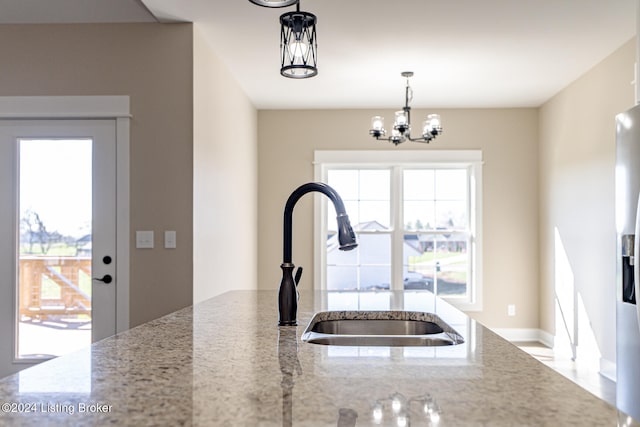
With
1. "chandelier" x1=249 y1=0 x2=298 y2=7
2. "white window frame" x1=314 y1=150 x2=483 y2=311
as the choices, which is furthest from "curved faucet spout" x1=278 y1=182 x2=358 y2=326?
"white window frame" x1=314 y1=150 x2=483 y2=311

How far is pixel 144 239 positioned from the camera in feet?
12.9

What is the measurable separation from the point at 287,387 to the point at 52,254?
3413mm

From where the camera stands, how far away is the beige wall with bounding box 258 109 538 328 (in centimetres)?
666

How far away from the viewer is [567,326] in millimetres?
5707

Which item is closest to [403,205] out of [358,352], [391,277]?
[391,277]

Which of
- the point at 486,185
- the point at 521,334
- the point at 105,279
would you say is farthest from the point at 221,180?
the point at 521,334

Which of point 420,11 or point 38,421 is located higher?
point 420,11

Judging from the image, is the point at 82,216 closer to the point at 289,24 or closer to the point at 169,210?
the point at 169,210

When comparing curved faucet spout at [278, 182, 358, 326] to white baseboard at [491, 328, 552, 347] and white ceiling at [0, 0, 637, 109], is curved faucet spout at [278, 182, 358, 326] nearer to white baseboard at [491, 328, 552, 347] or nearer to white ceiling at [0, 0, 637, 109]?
white ceiling at [0, 0, 637, 109]

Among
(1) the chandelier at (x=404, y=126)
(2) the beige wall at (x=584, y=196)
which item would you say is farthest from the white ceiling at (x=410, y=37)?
(1) the chandelier at (x=404, y=126)

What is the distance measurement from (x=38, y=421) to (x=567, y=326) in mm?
5649

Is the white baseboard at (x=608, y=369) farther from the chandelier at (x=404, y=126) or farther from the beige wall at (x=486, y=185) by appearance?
the chandelier at (x=404, y=126)

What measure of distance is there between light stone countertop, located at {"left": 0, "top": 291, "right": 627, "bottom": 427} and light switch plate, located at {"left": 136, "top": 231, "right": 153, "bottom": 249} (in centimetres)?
259

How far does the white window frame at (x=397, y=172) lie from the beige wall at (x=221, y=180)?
2.39 feet
